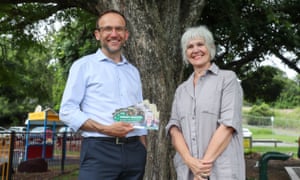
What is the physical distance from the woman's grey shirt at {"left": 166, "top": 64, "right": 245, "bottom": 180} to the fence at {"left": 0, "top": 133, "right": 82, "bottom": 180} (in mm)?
6811

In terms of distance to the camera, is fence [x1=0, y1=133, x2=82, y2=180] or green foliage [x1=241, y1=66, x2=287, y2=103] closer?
fence [x1=0, y1=133, x2=82, y2=180]

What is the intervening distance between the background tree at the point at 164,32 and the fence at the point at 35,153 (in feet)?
8.82

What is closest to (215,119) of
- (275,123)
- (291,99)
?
(275,123)

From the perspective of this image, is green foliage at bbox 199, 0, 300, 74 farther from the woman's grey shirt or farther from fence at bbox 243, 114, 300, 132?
fence at bbox 243, 114, 300, 132

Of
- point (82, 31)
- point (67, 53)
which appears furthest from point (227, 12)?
point (67, 53)

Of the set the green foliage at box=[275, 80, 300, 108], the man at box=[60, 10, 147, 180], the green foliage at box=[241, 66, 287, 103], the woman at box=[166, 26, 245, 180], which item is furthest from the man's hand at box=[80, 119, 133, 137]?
the green foliage at box=[275, 80, 300, 108]

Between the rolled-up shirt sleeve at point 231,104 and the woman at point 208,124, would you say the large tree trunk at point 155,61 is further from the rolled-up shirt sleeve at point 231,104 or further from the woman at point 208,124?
the rolled-up shirt sleeve at point 231,104

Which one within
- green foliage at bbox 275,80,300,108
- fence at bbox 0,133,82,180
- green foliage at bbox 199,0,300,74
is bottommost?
fence at bbox 0,133,82,180

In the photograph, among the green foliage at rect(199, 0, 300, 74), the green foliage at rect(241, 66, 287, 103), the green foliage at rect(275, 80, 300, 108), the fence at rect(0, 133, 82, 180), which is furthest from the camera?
the green foliage at rect(275, 80, 300, 108)

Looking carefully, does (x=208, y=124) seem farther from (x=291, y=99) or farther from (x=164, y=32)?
(x=291, y=99)

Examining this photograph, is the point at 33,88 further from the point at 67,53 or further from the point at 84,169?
the point at 84,169

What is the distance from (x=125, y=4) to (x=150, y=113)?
2.70m

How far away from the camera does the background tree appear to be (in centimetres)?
506

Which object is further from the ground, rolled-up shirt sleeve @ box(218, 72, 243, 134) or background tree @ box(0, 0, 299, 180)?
background tree @ box(0, 0, 299, 180)
